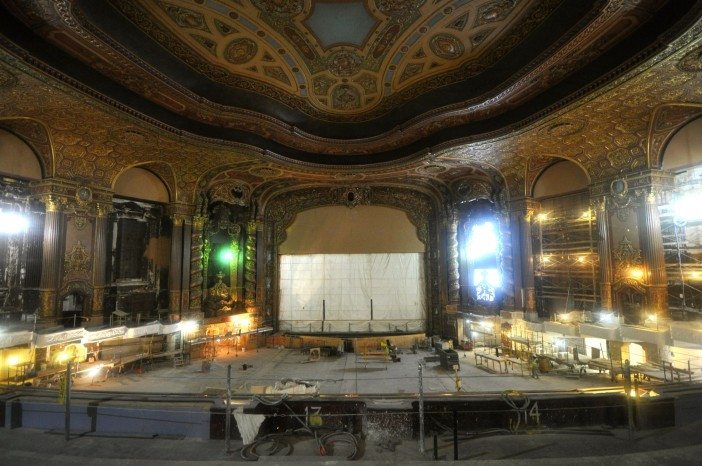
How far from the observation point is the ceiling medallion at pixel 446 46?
803 cm

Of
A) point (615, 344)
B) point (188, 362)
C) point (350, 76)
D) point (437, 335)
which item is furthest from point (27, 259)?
point (615, 344)

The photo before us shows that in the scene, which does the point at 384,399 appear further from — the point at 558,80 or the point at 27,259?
the point at 27,259

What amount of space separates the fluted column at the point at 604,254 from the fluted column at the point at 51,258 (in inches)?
636

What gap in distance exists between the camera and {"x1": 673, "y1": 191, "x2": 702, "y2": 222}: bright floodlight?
27.9 ft

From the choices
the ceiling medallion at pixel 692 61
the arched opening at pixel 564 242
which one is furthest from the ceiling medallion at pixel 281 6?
the arched opening at pixel 564 242

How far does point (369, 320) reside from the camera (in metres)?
16.5

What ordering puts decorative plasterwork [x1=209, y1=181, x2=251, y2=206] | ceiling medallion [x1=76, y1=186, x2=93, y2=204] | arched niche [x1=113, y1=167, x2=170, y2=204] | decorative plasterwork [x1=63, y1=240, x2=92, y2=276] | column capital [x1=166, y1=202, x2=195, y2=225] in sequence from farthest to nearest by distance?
decorative plasterwork [x1=209, y1=181, x2=251, y2=206] < column capital [x1=166, y1=202, x2=195, y2=225] < arched niche [x1=113, y1=167, x2=170, y2=204] < ceiling medallion [x1=76, y1=186, x2=93, y2=204] < decorative plasterwork [x1=63, y1=240, x2=92, y2=276]

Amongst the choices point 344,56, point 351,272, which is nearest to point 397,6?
point 344,56

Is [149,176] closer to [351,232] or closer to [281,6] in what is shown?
[281,6]

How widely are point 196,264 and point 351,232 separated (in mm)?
7165

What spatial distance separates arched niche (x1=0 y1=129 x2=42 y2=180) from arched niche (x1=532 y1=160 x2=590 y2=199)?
53.0 ft

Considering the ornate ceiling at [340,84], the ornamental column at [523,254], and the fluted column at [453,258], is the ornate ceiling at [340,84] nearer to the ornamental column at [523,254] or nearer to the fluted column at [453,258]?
the ornamental column at [523,254]

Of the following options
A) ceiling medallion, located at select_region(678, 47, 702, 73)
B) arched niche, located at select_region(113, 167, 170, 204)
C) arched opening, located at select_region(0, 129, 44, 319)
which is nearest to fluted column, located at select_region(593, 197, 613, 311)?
ceiling medallion, located at select_region(678, 47, 702, 73)

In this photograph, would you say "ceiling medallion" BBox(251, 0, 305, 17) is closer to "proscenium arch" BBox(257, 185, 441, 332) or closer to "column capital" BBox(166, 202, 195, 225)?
"column capital" BBox(166, 202, 195, 225)
